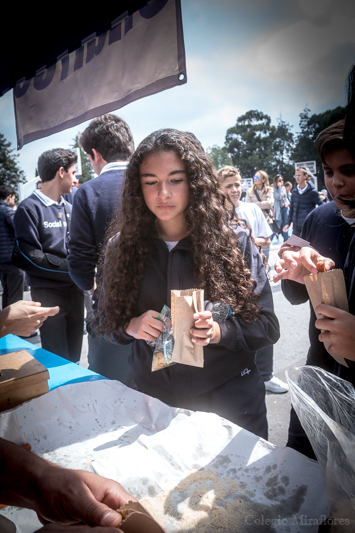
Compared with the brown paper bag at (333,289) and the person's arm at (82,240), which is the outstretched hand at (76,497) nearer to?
the brown paper bag at (333,289)

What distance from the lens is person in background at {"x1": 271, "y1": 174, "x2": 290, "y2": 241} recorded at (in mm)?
10867

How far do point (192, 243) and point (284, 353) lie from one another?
2.72 m

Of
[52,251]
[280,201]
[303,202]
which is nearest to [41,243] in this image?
[52,251]

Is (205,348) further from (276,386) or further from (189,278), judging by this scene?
(276,386)

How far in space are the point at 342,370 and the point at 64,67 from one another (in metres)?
2.32

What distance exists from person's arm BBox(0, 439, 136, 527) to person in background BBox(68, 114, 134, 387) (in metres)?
1.22

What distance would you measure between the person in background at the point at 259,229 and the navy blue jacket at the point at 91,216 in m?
1.11

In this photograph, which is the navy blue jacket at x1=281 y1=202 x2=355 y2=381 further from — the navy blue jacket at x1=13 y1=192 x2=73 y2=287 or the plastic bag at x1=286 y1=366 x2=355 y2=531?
the navy blue jacket at x1=13 y1=192 x2=73 y2=287

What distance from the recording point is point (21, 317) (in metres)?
1.58

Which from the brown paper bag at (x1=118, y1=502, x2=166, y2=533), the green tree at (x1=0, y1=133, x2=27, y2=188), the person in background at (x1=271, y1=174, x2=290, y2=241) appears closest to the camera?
the brown paper bag at (x1=118, y1=502, x2=166, y2=533)

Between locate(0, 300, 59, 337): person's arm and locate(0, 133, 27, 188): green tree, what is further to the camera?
locate(0, 133, 27, 188): green tree

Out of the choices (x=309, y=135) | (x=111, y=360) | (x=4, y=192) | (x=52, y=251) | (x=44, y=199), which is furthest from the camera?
(x=309, y=135)

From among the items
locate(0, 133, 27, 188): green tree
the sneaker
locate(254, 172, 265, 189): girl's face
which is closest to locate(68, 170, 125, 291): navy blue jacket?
the sneaker

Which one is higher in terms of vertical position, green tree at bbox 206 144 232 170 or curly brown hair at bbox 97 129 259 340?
green tree at bbox 206 144 232 170
